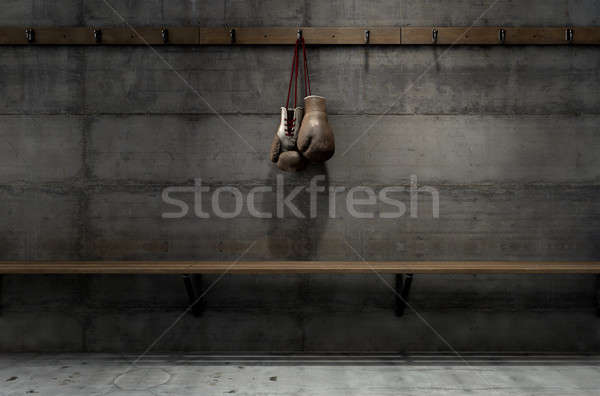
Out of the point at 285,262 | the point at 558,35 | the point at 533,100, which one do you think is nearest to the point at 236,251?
the point at 285,262

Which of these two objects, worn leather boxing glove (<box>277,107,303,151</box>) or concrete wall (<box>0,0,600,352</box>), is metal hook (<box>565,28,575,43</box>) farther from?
worn leather boxing glove (<box>277,107,303,151</box>)

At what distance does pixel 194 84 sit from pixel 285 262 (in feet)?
5.33

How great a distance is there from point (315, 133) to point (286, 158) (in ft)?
0.95

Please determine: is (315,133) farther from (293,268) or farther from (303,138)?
(293,268)

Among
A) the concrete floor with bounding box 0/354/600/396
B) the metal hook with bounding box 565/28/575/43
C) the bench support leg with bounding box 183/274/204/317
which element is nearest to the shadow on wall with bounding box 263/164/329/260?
the bench support leg with bounding box 183/274/204/317

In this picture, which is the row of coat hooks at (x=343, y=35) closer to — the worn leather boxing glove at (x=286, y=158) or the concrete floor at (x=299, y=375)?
the worn leather boxing glove at (x=286, y=158)

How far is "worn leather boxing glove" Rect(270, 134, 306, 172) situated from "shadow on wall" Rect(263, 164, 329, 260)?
20cm

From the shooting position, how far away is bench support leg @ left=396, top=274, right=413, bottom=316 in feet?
9.94

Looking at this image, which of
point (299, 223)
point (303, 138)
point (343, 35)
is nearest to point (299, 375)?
point (299, 223)

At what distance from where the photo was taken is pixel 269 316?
10.5 ft

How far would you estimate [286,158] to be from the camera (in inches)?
117

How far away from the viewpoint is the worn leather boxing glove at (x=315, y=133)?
288 centimetres

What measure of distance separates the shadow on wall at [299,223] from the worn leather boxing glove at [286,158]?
8.0 inches

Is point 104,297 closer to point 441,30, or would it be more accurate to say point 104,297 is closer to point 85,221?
point 85,221
